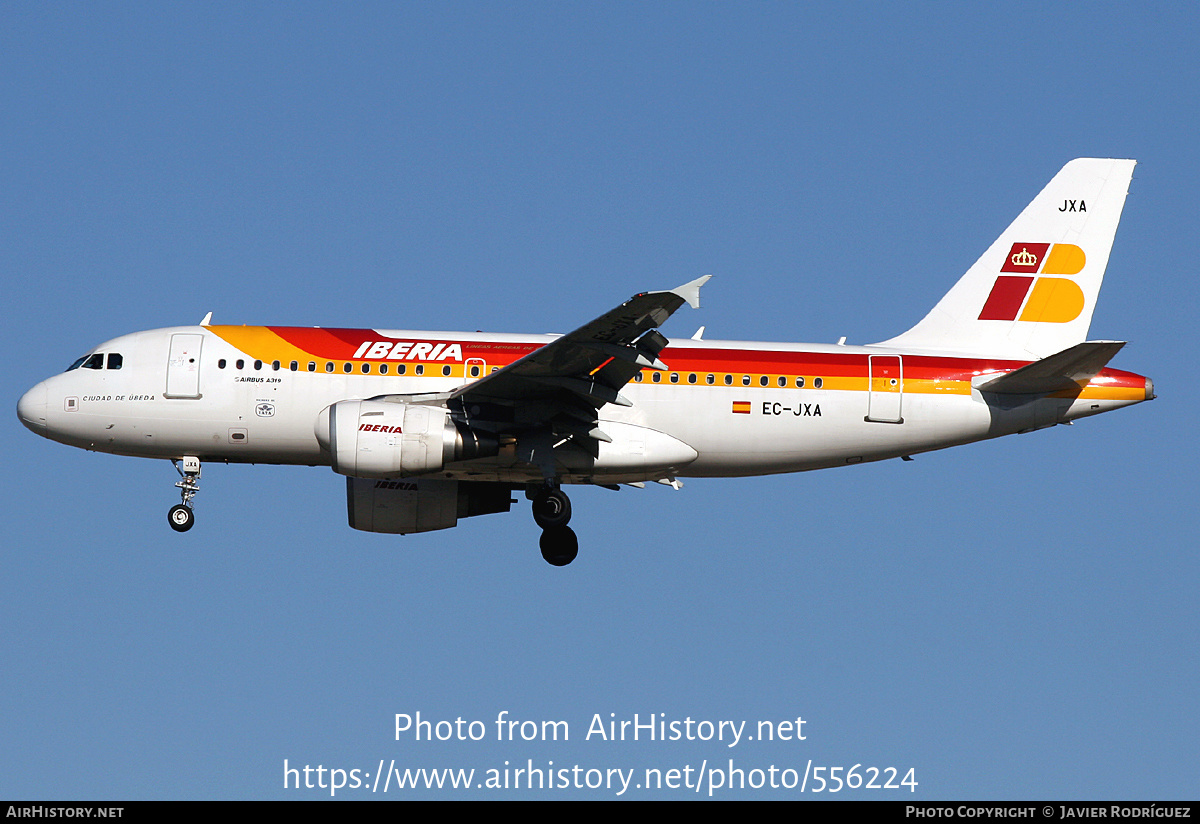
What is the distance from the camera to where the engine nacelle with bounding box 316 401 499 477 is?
88.4ft

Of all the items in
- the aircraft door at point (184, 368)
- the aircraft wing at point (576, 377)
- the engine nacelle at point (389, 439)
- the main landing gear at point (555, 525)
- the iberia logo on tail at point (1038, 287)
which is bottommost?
the main landing gear at point (555, 525)

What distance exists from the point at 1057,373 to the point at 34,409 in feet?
66.4

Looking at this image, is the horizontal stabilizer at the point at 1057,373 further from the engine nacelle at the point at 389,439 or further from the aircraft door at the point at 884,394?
the engine nacelle at the point at 389,439

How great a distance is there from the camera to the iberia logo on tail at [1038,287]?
31.2 m

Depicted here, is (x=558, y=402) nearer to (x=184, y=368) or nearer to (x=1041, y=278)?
(x=184, y=368)

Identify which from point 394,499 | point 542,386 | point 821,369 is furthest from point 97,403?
point 821,369

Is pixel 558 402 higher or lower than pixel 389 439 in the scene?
higher

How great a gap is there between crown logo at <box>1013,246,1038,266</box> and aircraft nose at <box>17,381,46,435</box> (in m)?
20.4

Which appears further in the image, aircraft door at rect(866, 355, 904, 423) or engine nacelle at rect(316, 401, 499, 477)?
aircraft door at rect(866, 355, 904, 423)

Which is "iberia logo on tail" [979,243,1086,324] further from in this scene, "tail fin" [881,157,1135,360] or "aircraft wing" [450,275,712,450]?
"aircraft wing" [450,275,712,450]

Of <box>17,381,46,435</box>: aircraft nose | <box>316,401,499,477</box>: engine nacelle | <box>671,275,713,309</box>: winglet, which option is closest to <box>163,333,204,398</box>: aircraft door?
<box>17,381,46,435</box>: aircraft nose

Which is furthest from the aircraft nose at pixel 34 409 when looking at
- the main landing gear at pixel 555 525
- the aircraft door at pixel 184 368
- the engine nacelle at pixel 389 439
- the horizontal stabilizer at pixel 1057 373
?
the horizontal stabilizer at pixel 1057 373

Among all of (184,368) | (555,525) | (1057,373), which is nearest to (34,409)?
(184,368)

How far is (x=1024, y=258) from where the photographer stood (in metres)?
31.7
